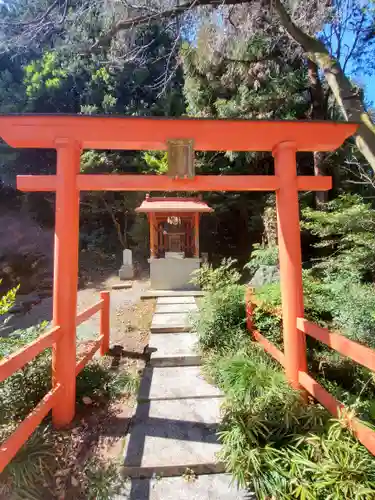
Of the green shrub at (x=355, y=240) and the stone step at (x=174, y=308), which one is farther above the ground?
the green shrub at (x=355, y=240)

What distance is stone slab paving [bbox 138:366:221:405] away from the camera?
2.88 meters

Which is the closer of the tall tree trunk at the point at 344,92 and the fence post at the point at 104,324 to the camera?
the fence post at the point at 104,324

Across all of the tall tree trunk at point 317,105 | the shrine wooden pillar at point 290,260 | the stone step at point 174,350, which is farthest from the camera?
the tall tree trunk at point 317,105

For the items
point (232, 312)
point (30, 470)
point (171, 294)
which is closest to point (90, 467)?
point (30, 470)

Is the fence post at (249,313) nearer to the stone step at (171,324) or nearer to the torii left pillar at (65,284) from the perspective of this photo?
the stone step at (171,324)

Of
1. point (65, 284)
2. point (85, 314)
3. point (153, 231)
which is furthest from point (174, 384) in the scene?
point (153, 231)

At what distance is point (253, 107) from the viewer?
28.6 feet

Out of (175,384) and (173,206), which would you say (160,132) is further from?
(173,206)

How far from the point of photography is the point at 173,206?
8.70 meters

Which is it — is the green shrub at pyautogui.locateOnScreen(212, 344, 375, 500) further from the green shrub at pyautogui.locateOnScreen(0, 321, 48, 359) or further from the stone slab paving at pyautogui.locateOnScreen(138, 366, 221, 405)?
the green shrub at pyautogui.locateOnScreen(0, 321, 48, 359)

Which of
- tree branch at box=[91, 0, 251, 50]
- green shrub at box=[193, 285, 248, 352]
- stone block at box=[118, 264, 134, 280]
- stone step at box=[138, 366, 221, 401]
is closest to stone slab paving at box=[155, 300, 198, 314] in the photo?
green shrub at box=[193, 285, 248, 352]

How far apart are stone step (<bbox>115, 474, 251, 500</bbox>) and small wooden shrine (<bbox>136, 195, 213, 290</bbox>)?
6372mm

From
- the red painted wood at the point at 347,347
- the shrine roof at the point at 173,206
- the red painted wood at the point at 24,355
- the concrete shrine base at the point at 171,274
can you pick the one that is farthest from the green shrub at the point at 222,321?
the shrine roof at the point at 173,206

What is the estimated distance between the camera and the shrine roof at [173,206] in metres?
8.57
